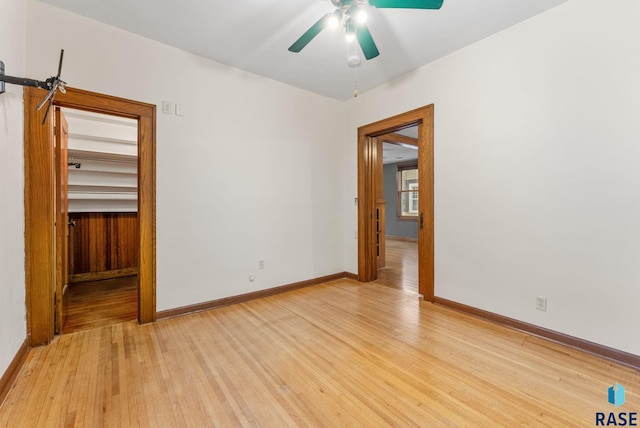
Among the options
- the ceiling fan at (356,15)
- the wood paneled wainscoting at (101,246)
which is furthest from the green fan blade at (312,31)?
the wood paneled wainscoting at (101,246)

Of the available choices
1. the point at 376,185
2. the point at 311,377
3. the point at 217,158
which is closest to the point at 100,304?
the point at 217,158

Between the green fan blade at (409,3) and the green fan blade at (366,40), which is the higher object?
the green fan blade at (366,40)

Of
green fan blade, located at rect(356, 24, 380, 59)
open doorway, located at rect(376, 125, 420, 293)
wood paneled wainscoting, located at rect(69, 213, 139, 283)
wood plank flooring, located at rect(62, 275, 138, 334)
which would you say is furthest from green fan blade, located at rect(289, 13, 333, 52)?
open doorway, located at rect(376, 125, 420, 293)

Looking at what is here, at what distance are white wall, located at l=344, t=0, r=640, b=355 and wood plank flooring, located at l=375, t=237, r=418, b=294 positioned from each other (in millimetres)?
863

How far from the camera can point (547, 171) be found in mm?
2270

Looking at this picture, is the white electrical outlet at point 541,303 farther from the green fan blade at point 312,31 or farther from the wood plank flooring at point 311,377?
the green fan blade at point 312,31

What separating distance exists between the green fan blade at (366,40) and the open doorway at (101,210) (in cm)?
301

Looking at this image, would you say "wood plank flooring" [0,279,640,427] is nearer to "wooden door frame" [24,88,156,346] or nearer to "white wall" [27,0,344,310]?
"wooden door frame" [24,88,156,346]

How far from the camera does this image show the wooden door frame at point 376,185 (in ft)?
10.2

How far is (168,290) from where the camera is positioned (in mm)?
2713

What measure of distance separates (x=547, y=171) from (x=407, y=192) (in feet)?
21.4

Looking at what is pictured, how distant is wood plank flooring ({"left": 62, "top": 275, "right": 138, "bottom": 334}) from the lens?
2.61m

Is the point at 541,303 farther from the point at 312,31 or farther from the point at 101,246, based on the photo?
the point at 101,246

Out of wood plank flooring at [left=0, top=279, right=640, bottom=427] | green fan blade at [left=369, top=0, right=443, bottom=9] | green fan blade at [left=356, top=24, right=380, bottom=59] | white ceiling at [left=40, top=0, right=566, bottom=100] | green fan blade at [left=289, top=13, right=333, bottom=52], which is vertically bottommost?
wood plank flooring at [left=0, top=279, right=640, bottom=427]
